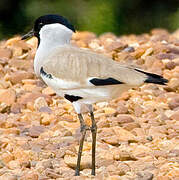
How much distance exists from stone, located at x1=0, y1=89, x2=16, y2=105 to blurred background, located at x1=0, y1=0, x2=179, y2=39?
123 inches

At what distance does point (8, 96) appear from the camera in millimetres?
5434

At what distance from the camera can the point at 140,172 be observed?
13.7 feet

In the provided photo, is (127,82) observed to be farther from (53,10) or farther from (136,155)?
(53,10)

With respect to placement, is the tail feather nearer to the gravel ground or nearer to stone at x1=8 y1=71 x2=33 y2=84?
the gravel ground

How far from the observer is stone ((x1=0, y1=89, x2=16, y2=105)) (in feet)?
17.7

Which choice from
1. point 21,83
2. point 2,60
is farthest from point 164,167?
point 2,60

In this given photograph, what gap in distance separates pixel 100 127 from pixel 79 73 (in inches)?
38.7

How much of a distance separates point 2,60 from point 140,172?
8.02 feet

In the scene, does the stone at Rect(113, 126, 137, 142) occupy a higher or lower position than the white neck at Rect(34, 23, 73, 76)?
lower

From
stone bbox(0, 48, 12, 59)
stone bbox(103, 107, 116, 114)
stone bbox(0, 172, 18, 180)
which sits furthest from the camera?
stone bbox(0, 48, 12, 59)

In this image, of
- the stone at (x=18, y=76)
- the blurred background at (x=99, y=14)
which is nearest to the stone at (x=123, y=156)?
the stone at (x=18, y=76)

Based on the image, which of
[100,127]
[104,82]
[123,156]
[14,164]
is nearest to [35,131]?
Result: [100,127]

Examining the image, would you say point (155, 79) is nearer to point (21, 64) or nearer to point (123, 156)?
point (123, 156)

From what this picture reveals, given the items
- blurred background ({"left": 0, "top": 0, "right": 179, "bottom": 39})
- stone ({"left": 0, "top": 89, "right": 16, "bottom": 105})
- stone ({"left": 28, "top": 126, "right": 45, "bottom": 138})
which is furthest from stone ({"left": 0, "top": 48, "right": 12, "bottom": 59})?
blurred background ({"left": 0, "top": 0, "right": 179, "bottom": 39})
